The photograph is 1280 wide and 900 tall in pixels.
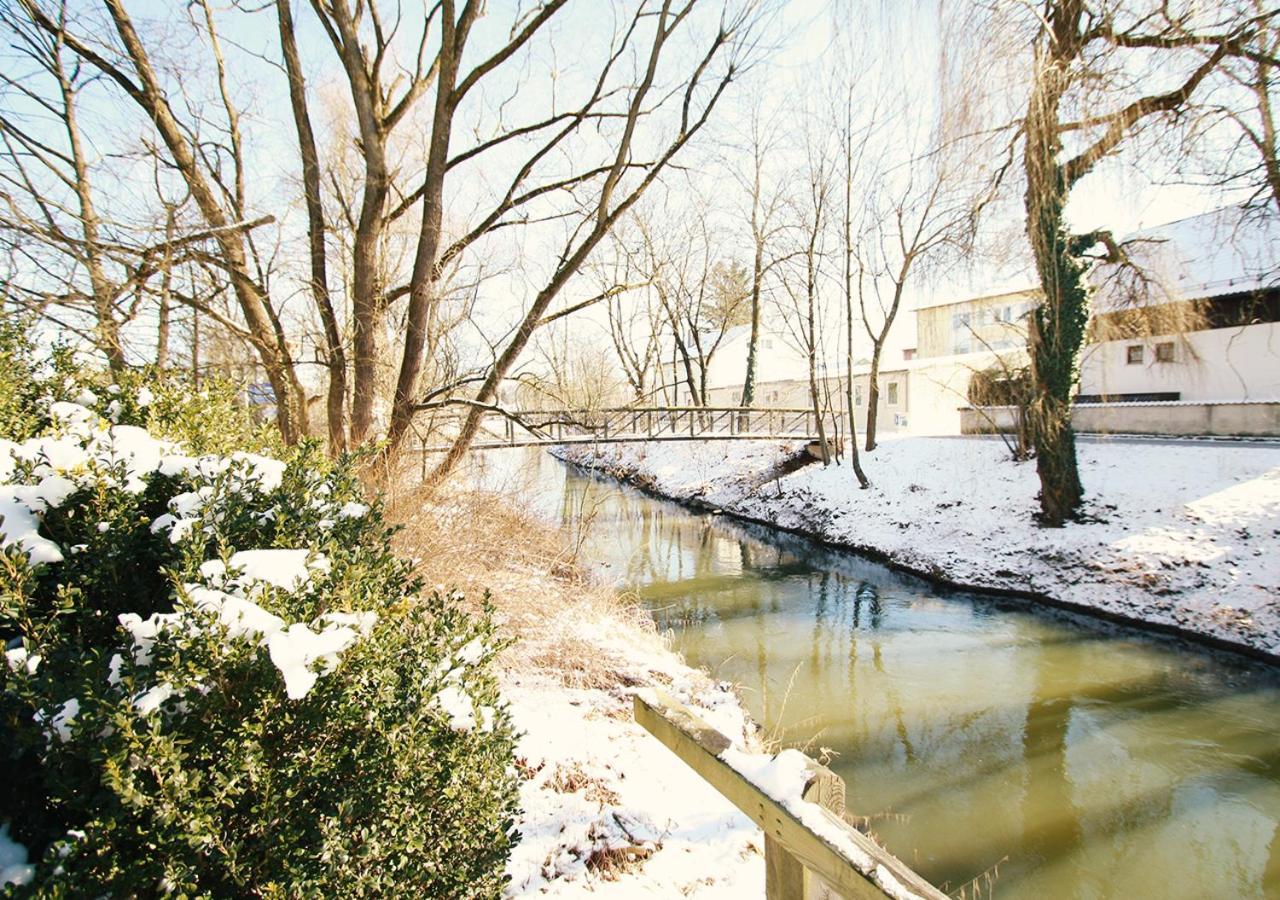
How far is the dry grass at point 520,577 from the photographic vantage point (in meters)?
5.94

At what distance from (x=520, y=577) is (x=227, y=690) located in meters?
6.22

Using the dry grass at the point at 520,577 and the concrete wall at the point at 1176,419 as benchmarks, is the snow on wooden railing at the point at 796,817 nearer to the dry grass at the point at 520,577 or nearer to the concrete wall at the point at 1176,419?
the dry grass at the point at 520,577

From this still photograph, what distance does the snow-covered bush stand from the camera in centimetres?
143

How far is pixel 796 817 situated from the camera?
1.47 meters

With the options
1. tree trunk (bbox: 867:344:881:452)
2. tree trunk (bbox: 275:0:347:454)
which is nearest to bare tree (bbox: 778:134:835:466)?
tree trunk (bbox: 867:344:881:452)

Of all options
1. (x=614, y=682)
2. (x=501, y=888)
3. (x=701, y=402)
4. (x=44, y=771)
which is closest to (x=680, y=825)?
(x=501, y=888)

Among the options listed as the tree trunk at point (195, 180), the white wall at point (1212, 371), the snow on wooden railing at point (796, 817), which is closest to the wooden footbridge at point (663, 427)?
the tree trunk at point (195, 180)

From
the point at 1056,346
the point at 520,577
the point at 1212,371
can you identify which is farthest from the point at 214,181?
the point at 1212,371

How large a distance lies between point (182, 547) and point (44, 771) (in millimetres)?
558

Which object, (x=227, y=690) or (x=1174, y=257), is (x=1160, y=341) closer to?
(x=1174, y=257)

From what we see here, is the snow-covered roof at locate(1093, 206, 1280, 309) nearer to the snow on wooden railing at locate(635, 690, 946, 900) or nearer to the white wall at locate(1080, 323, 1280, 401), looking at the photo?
the white wall at locate(1080, 323, 1280, 401)

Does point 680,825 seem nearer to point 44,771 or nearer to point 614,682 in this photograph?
point 614,682

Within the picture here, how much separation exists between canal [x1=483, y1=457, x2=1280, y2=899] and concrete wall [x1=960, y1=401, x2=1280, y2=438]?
597cm

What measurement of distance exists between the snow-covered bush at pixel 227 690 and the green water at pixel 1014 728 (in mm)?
4166
